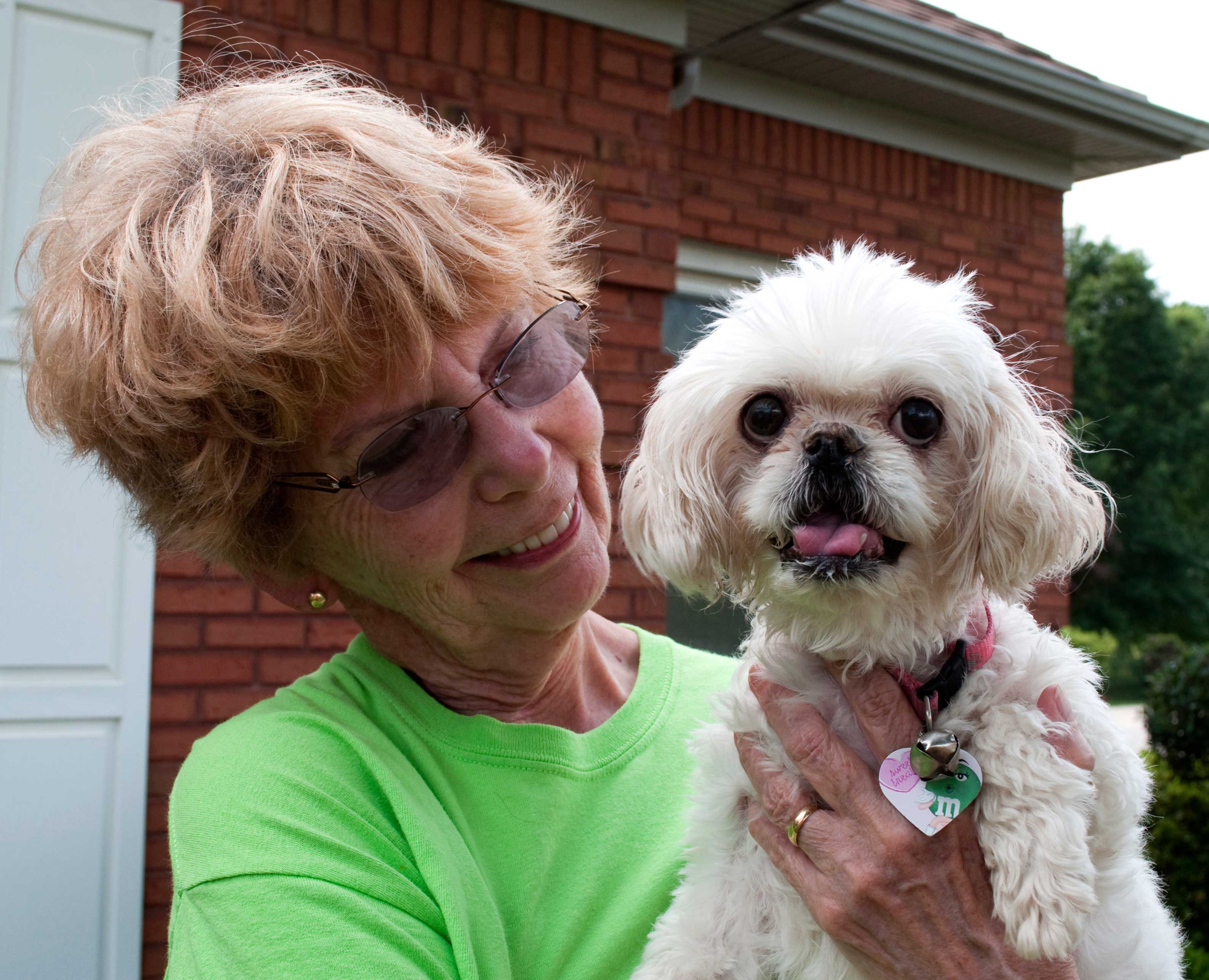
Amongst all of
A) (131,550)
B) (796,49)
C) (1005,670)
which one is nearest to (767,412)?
(1005,670)

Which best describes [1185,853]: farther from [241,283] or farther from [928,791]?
[241,283]

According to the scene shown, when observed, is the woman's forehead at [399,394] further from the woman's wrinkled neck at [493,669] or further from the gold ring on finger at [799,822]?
the gold ring on finger at [799,822]

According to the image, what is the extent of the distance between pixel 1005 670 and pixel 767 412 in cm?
60

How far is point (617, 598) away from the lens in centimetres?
480

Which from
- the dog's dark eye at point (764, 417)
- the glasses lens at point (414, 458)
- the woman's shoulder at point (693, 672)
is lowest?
the woman's shoulder at point (693, 672)

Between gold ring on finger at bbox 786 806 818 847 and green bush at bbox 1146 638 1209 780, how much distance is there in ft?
22.7

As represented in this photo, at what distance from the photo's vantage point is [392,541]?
1828 millimetres

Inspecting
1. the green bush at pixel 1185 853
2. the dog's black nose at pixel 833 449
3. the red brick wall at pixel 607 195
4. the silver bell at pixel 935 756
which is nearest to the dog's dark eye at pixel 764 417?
the dog's black nose at pixel 833 449

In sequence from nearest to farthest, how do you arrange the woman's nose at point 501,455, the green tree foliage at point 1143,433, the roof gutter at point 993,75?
the woman's nose at point 501,455 → the roof gutter at point 993,75 → the green tree foliage at point 1143,433

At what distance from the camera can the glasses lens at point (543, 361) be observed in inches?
73.0

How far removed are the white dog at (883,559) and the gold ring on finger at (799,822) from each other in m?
0.12

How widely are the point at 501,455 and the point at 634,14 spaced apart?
371 centimetres

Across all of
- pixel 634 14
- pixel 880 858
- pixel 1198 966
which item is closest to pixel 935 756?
pixel 880 858

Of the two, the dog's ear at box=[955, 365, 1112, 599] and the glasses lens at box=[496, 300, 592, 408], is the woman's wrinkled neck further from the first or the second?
the dog's ear at box=[955, 365, 1112, 599]
